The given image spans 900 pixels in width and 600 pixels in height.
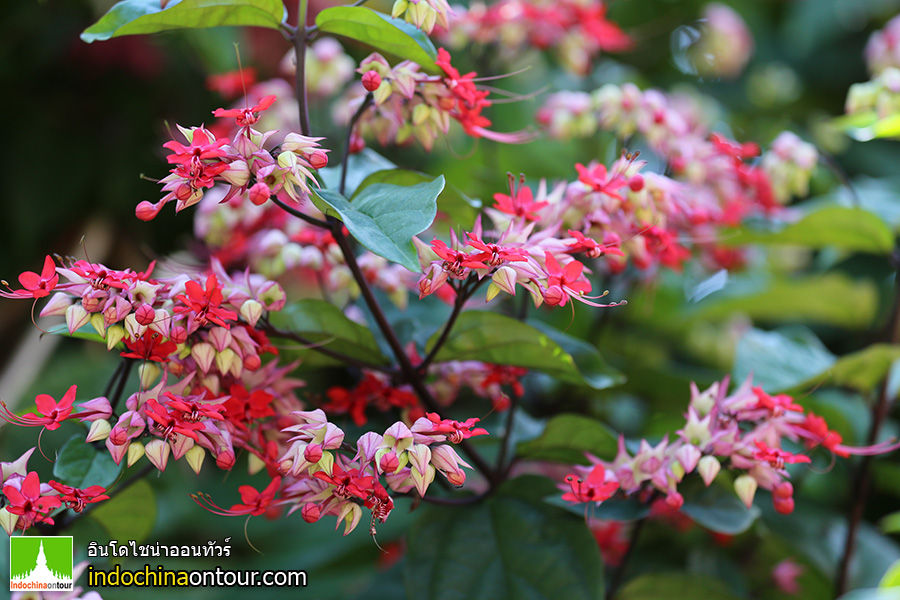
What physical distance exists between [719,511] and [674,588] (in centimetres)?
11

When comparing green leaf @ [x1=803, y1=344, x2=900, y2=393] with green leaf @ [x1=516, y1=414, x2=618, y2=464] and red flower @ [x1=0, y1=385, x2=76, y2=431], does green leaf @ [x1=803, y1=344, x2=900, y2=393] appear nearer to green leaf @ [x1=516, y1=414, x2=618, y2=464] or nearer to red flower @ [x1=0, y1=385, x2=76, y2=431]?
green leaf @ [x1=516, y1=414, x2=618, y2=464]

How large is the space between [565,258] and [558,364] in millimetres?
101

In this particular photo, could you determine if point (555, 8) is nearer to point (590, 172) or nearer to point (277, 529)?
point (590, 172)

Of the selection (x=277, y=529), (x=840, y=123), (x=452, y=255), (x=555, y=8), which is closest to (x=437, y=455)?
(x=452, y=255)

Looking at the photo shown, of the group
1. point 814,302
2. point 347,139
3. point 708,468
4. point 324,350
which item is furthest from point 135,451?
point 814,302

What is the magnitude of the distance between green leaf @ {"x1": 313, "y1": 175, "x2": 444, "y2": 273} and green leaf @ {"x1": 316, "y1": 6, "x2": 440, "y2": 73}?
0.09m

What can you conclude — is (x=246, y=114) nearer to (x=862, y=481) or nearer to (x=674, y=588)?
(x=674, y=588)

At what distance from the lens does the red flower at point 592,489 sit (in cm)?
48

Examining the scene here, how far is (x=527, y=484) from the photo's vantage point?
58cm

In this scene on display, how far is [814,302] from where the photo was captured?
97 cm

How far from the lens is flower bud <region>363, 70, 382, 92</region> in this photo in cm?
48

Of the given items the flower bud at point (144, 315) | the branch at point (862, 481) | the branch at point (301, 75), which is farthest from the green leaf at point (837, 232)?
the flower bud at point (144, 315)

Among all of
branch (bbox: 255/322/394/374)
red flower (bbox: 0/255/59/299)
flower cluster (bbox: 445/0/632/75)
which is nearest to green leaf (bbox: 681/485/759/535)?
branch (bbox: 255/322/394/374)

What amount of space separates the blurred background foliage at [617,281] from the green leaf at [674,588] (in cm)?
11
